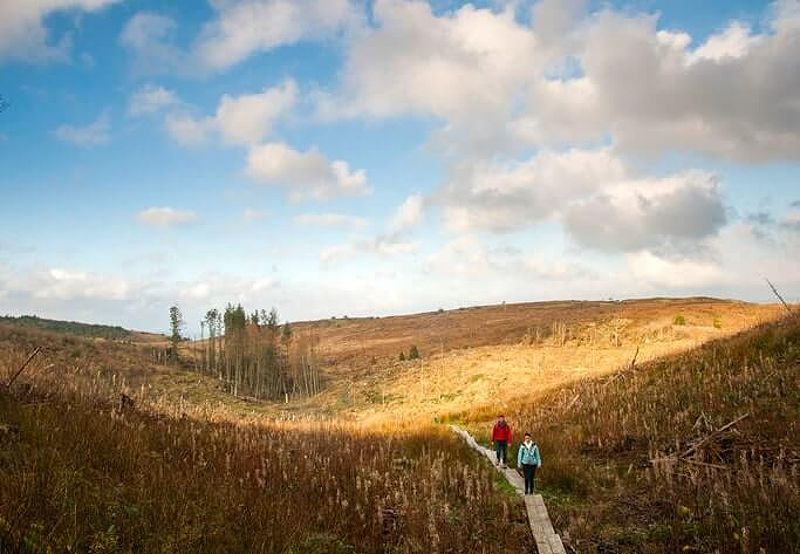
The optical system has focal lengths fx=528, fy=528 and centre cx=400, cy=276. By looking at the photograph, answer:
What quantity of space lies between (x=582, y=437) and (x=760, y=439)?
220 inches

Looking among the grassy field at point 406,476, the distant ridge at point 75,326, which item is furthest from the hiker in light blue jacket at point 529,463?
the distant ridge at point 75,326

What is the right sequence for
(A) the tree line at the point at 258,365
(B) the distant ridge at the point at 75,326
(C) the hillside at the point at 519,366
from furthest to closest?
(B) the distant ridge at the point at 75,326 < (A) the tree line at the point at 258,365 < (C) the hillside at the point at 519,366

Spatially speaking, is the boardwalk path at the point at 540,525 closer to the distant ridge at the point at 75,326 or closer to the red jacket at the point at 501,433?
the red jacket at the point at 501,433

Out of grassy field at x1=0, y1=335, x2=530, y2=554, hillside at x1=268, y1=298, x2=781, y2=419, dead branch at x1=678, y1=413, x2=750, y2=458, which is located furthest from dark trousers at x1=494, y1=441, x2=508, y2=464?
hillside at x1=268, y1=298, x2=781, y2=419

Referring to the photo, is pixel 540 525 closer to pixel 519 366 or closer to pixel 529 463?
pixel 529 463

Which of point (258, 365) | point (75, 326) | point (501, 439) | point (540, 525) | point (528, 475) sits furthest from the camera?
point (75, 326)

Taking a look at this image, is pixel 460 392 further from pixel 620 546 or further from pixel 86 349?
pixel 86 349

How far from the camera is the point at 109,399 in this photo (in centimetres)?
1112

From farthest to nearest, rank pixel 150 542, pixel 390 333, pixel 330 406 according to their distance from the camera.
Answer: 1. pixel 390 333
2. pixel 330 406
3. pixel 150 542

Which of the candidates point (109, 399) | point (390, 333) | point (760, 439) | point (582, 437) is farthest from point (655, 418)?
point (390, 333)

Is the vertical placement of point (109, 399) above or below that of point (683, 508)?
above

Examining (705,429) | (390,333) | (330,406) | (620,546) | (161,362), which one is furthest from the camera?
(390,333)

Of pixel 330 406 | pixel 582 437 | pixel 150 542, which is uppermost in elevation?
pixel 150 542

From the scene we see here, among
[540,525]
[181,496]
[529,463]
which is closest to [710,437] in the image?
[529,463]
